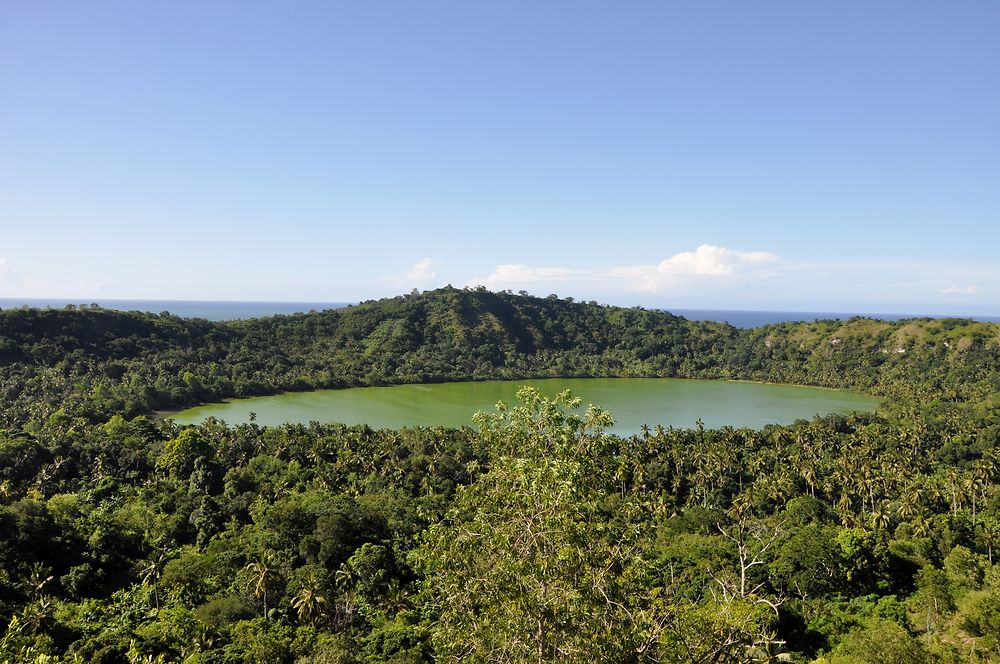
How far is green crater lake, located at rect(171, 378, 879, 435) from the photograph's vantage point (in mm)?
78625

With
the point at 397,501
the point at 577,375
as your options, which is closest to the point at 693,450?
the point at 397,501

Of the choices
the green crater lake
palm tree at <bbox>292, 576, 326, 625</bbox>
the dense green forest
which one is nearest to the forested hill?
the dense green forest

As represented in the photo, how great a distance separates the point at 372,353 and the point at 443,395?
→ 3114 centimetres

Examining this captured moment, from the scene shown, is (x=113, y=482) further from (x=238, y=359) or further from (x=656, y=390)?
(x=656, y=390)

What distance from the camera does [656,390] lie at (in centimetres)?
11219

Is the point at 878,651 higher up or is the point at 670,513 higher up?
the point at 878,651

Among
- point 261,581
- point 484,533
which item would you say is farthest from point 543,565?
point 261,581

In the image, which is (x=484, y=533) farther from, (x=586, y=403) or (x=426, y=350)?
(x=426, y=350)

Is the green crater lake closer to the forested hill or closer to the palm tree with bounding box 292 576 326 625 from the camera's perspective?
the forested hill

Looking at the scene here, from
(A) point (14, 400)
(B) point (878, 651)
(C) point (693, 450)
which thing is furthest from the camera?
(A) point (14, 400)

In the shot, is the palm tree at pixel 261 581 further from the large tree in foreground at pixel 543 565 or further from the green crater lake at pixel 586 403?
the green crater lake at pixel 586 403

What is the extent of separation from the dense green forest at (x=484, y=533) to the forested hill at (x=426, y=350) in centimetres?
150

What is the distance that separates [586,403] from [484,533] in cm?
9454

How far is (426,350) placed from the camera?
13062 centimetres
